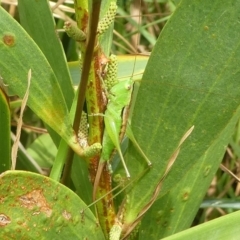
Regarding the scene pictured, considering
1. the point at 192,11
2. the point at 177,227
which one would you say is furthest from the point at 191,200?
the point at 192,11

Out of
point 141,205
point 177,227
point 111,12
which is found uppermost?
point 111,12

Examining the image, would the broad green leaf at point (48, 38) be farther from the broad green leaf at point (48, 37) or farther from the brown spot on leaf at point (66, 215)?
the brown spot on leaf at point (66, 215)

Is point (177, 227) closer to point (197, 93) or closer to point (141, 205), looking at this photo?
point (141, 205)

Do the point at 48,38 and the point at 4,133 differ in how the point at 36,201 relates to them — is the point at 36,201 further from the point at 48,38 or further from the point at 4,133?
the point at 48,38

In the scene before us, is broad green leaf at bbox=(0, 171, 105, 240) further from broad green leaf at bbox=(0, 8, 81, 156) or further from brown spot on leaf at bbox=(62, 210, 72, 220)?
broad green leaf at bbox=(0, 8, 81, 156)

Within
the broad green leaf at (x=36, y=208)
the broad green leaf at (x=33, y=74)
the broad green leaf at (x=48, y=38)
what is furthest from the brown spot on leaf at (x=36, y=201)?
the broad green leaf at (x=48, y=38)

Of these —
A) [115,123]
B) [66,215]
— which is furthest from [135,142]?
[66,215]

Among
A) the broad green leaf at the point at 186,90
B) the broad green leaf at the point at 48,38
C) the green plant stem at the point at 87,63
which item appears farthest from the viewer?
the broad green leaf at the point at 48,38

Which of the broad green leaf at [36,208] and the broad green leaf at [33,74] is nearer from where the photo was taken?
the broad green leaf at [36,208]
